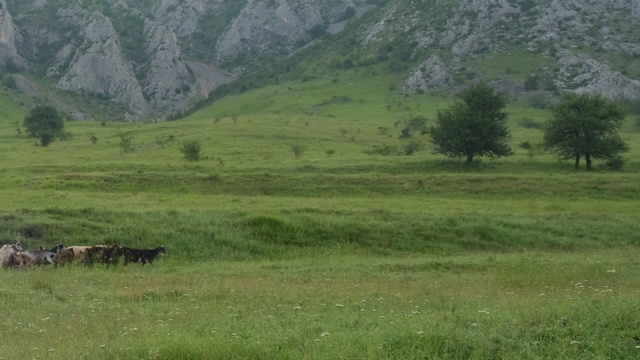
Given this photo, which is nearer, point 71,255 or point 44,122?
point 71,255

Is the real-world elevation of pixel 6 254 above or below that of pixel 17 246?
below

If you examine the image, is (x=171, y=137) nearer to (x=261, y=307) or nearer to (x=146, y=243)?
(x=146, y=243)

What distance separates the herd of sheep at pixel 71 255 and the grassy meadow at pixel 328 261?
797 millimetres

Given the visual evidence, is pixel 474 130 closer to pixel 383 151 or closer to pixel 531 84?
pixel 383 151

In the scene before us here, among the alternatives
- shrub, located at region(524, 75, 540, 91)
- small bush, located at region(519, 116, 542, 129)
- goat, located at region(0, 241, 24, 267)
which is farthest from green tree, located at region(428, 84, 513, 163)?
shrub, located at region(524, 75, 540, 91)

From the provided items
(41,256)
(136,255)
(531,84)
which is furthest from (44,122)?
(531,84)

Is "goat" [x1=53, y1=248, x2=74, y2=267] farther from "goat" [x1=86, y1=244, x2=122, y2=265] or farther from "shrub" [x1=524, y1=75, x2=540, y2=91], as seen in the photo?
"shrub" [x1=524, y1=75, x2=540, y2=91]

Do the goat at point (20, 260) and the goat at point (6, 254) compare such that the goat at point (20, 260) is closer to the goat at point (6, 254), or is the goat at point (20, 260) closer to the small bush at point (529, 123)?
the goat at point (6, 254)

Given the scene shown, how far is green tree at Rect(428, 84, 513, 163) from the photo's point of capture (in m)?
53.7

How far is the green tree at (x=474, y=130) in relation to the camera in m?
53.7

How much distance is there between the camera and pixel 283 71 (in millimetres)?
198375

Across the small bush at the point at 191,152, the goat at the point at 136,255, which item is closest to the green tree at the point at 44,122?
the small bush at the point at 191,152

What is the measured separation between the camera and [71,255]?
73.2 ft

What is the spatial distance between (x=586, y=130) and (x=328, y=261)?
37732mm
